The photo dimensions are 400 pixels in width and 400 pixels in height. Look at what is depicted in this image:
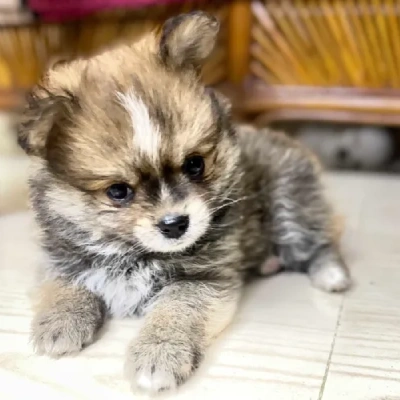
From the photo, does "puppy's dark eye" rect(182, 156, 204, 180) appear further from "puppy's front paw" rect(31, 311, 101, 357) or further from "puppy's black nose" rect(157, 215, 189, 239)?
"puppy's front paw" rect(31, 311, 101, 357)

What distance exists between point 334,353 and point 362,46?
1.33 metres

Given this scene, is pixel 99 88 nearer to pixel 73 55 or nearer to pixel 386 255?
pixel 386 255

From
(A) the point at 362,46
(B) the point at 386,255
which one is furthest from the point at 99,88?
(A) the point at 362,46

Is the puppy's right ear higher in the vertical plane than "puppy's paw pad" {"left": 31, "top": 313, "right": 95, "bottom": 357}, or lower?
higher

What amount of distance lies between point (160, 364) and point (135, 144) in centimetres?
40

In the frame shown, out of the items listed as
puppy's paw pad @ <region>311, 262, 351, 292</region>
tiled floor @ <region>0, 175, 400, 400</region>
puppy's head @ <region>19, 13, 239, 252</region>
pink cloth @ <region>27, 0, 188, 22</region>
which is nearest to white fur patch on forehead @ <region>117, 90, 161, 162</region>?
puppy's head @ <region>19, 13, 239, 252</region>

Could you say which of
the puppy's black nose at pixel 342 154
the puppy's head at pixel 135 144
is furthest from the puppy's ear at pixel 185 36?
the puppy's black nose at pixel 342 154

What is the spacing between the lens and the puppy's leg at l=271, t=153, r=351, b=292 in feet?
5.78

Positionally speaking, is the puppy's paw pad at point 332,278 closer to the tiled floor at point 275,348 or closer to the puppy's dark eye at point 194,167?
the tiled floor at point 275,348

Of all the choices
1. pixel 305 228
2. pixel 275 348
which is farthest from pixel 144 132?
pixel 305 228

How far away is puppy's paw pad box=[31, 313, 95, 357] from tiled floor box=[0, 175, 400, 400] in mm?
23

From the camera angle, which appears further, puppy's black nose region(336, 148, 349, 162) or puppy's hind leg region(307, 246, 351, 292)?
puppy's black nose region(336, 148, 349, 162)

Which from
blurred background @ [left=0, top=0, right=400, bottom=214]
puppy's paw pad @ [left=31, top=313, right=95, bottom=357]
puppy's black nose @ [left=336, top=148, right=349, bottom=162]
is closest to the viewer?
puppy's paw pad @ [left=31, top=313, right=95, bottom=357]

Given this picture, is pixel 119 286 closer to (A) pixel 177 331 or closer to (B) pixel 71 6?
(A) pixel 177 331
